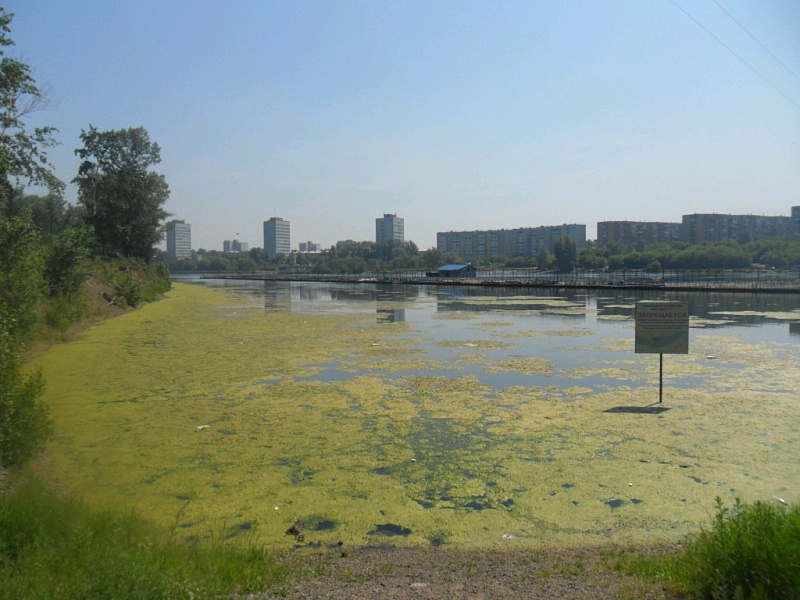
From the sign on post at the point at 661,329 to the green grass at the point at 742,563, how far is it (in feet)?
18.6

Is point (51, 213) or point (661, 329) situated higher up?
point (51, 213)

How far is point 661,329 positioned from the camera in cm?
930

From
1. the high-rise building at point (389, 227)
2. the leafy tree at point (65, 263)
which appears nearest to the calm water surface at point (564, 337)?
the leafy tree at point (65, 263)

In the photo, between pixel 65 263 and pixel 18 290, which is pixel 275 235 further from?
pixel 18 290

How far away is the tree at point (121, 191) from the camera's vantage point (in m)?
38.8

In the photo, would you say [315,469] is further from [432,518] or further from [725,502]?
[725,502]

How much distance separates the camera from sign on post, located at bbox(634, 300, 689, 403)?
9.18 meters

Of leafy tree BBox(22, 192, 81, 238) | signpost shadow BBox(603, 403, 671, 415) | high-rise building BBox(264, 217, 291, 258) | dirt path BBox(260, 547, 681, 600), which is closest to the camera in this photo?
dirt path BBox(260, 547, 681, 600)

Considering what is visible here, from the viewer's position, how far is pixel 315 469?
6164 mm

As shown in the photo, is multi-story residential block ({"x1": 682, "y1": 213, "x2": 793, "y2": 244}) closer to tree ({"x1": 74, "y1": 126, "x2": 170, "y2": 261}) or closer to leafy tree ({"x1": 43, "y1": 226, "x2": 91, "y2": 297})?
tree ({"x1": 74, "y1": 126, "x2": 170, "y2": 261})

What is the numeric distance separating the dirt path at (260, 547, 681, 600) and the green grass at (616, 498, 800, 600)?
181 millimetres

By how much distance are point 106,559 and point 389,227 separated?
175564mm

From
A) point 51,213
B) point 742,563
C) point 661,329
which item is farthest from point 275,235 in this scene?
point 742,563

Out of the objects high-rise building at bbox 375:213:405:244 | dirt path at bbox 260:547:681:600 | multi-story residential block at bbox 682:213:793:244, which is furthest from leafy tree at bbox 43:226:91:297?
high-rise building at bbox 375:213:405:244
